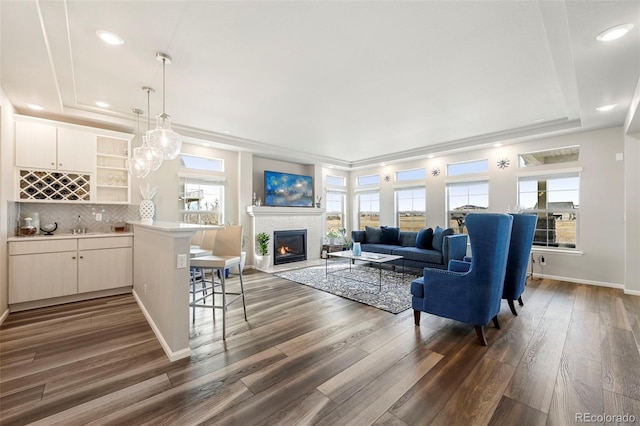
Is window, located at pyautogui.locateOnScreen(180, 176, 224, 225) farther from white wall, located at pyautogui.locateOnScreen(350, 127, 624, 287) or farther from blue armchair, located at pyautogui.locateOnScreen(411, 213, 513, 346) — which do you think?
white wall, located at pyautogui.locateOnScreen(350, 127, 624, 287)

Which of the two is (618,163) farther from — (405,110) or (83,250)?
(83,250)

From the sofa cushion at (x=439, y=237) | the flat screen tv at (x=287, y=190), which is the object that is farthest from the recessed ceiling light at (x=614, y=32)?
the flat screen tv at (x=287, y=190)

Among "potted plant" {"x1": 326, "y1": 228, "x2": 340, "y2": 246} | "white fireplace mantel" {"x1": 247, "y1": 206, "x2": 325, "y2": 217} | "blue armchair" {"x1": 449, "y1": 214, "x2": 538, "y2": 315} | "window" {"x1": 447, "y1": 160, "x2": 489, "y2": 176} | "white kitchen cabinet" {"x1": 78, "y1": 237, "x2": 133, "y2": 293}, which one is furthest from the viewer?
"potted plant" {"x1": 326, "y1": 228, "x2": 340, "y2": 246}

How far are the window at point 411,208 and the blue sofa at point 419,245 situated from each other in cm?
91

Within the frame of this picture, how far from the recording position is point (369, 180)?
847cm

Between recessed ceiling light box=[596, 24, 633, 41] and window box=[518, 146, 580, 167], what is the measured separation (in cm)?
359

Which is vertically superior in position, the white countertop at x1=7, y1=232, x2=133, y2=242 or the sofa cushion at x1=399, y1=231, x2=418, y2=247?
the white countertop at x1=7, y1=232, x2=133, y2=242

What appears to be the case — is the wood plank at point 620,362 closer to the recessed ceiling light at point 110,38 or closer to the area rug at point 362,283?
the area rug at point 362,283

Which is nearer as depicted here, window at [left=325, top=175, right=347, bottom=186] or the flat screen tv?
the flat screen tv

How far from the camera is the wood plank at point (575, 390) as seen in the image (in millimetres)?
1728

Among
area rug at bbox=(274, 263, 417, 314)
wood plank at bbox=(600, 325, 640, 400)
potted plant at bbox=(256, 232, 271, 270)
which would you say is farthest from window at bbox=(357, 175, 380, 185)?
wood plank at bbox=(600, 325, 640, 400)

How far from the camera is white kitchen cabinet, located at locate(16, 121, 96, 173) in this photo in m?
3.65

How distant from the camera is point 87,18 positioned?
2.20 meters

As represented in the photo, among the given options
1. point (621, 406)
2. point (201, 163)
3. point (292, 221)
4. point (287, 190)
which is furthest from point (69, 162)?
point (621, 406)
